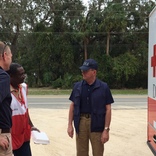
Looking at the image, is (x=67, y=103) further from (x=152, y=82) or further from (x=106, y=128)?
(x=106, y=128)

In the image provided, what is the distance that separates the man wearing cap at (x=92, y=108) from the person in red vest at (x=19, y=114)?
0.71m

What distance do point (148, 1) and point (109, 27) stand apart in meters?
5.01

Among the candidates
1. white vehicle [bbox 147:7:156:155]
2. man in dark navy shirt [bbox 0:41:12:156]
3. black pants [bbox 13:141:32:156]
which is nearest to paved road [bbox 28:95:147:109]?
white vehicle [bbox 147:7:156:155]

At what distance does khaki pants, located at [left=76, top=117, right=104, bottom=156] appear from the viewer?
4.34 m

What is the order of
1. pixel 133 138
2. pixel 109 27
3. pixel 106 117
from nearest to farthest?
Answer: pixel 106 117
pixel 133 138
pixel 109 27

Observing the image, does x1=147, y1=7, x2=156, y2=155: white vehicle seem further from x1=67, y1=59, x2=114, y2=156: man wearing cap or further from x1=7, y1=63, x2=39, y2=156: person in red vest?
x1=7, y1=63, x2=39, y2=156: person in red vest

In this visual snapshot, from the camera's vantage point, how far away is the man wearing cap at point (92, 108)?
4.28m

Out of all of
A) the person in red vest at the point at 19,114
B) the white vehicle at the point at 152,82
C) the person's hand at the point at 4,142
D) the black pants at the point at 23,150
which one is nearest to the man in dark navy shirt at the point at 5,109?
the person's hand at the point at 4,142

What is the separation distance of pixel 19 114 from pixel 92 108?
965mm

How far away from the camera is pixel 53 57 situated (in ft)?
102

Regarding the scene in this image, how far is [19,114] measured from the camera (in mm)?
3961

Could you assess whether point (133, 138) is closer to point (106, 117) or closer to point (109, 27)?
point (106, 117)

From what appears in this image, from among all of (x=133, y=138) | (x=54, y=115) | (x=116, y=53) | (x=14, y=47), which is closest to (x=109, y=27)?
(x=116, y=53)

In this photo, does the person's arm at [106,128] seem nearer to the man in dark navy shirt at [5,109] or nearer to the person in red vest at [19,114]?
the person in red vest at [19,114]
